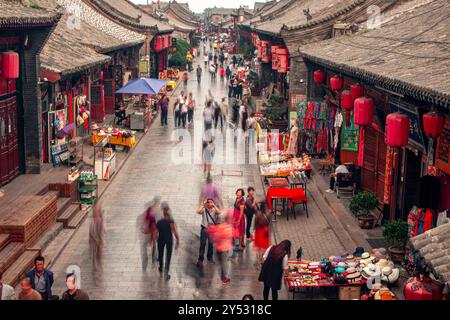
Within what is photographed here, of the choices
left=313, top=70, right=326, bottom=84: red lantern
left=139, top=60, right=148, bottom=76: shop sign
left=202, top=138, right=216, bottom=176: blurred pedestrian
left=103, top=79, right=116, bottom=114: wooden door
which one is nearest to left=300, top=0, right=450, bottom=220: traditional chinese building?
left=313, top=70, right=326, bottom=84: red lantern

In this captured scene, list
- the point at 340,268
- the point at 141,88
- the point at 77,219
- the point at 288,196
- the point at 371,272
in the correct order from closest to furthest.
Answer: the point at 371,272 → the point at 340,268 → the point at 77,219 → the point at 288,196 → the point at 141,88

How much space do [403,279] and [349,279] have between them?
1.24m

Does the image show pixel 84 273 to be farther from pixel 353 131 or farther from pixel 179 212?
pixel 353 131

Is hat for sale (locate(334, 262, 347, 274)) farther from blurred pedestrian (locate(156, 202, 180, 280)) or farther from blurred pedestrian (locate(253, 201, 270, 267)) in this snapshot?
blurred pedestrian (locate(156, 202, 180, 280))

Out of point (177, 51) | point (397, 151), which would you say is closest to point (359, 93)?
point (397, 151)

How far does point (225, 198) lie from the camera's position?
20031mm

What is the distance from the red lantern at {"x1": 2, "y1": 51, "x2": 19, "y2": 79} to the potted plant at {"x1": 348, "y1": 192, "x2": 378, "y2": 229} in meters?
8.38

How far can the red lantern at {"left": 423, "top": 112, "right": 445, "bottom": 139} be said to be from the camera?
11938 mm

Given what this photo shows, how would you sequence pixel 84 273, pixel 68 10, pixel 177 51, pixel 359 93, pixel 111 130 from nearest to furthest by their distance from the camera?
pixel 84 273, pixel 359 93, pixel 111 130, pixel 68 10, pixel 177 51

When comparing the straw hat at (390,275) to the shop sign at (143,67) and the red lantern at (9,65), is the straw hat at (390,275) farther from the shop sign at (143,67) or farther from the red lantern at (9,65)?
the shop sign at (143,67)

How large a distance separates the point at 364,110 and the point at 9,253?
784cm

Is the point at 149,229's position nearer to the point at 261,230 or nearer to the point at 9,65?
the point at 261,230

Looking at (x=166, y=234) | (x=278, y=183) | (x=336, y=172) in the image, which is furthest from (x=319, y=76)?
(x=166, y=234)

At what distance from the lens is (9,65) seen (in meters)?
16.6
